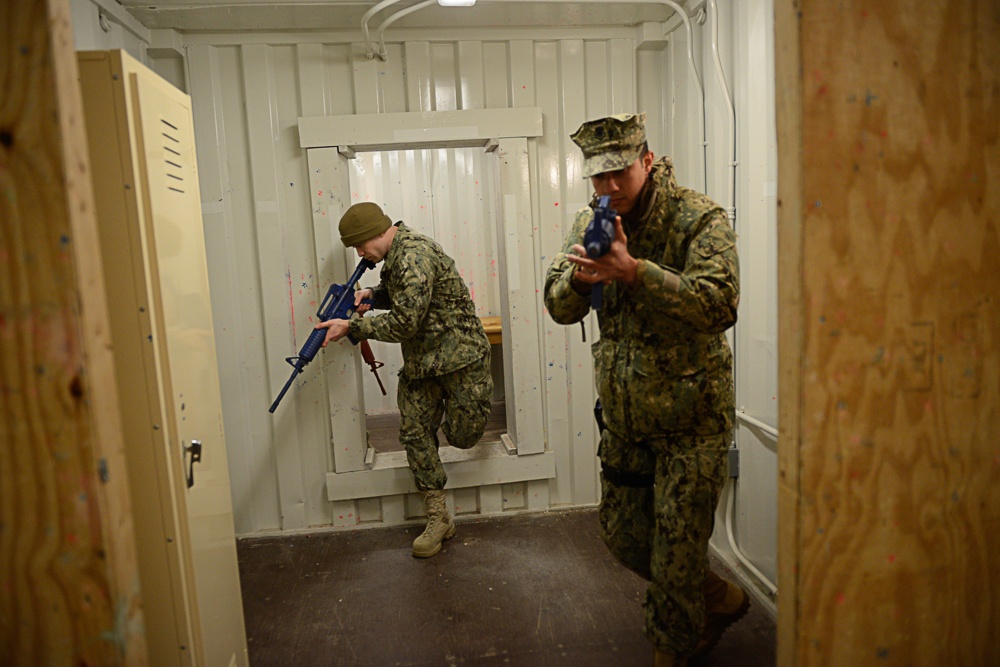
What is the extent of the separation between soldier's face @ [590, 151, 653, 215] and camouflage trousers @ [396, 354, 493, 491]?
4.68 ft

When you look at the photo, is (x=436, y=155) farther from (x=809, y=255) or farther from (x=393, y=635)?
(x=809, y=255)

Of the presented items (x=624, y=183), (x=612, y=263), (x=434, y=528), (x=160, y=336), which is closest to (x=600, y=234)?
(x=612, y=263)

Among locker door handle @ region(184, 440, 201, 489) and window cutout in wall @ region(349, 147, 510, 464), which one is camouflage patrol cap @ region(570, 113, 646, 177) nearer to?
locker door handle @ region(184, 440, 201, 489)

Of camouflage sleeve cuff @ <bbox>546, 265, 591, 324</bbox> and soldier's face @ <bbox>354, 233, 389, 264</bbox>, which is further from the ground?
soldier's face @ <bbox>354, 233, 389, 264</bbox>

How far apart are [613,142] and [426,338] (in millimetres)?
1526

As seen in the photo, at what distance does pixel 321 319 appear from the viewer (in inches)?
119

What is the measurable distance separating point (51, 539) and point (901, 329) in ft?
4.68

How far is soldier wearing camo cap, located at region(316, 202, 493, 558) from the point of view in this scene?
9.51ft

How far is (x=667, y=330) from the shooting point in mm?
1812

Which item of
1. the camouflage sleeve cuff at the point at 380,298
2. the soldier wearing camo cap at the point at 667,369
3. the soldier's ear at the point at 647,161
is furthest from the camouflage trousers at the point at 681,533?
the camouflage sleeve cuff at the point at 380,298

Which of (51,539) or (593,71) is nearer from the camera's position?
(51,539)

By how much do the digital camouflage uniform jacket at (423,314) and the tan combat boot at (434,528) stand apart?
2.02 ft

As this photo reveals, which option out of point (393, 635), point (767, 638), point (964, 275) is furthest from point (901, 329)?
point (393, 635)

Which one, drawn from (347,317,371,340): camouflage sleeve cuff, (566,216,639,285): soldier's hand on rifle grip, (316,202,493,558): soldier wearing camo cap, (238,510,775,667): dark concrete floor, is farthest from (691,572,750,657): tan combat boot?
(347,317,371,340): camouflage sleeve cuff
